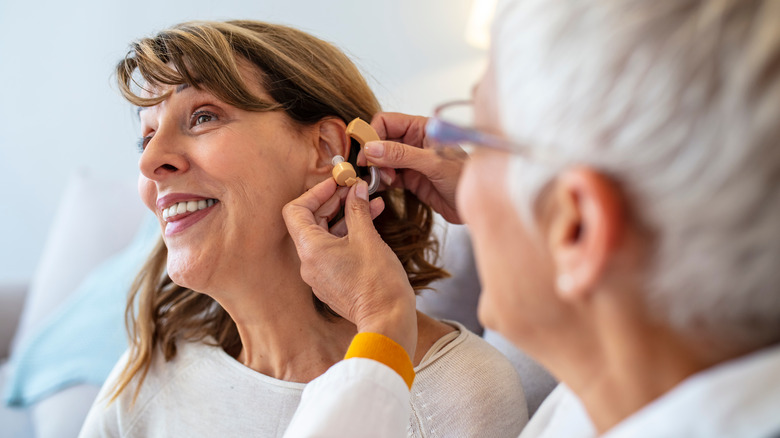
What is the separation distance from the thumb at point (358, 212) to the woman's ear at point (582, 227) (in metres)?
0.51

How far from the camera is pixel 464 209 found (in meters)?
0.78

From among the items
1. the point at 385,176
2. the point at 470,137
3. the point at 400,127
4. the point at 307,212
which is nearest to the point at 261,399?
the point at 307,212

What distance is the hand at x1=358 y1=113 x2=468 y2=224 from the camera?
121 cm

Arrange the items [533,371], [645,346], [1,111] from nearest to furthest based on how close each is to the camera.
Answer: [645,346]
[533,371]
[1,111]

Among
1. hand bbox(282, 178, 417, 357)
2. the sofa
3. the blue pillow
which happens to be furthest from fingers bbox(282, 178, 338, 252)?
the blue pillow

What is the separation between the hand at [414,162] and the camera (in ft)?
3.98

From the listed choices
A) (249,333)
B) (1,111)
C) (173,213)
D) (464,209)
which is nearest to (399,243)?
(249,333)

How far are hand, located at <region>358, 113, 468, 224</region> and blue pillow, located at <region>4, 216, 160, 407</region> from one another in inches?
35.4

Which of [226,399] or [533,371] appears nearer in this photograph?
[226,399]

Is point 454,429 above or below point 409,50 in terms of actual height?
below

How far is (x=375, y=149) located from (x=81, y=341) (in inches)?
49.4

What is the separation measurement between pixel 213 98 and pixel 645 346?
0.90 meters

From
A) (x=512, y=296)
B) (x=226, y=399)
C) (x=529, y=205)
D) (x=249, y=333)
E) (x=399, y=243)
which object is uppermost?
(x=529, y=205)

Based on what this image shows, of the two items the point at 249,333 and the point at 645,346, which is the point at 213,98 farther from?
the point at 645,346
